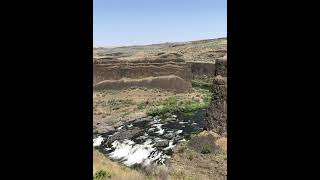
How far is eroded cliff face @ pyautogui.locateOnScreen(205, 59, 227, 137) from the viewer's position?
2142cm

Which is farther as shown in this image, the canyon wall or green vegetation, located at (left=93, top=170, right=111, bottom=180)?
the canyon wall

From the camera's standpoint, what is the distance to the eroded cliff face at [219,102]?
70.3ft

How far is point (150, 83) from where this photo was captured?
156 feet

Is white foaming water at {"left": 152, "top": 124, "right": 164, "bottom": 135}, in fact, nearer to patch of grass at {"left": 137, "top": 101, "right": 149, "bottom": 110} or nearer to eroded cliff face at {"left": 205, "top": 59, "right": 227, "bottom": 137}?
patch of grass at {"left": 137, "top": 101, "right": 149, "bottom": 110}

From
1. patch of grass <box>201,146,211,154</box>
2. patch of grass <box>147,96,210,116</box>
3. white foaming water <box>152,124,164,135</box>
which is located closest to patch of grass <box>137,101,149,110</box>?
patch of grass <box>147,96,210,116</box>

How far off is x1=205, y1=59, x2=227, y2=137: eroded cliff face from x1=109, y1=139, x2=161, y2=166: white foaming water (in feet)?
14.3
